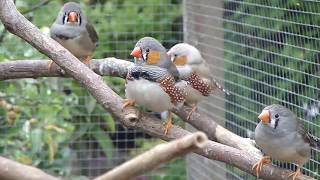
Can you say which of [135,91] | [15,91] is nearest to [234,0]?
[135,91]

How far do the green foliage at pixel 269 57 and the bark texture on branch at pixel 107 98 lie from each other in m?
0.66

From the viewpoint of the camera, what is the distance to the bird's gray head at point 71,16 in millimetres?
3887

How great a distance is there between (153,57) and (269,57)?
2.65ft

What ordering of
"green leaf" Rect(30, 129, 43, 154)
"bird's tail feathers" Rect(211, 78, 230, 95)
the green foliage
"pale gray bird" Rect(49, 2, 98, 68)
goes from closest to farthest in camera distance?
the green foliage, "pale gray bird" Rect(49, 2, 98, 68), "bird's tail feathers" Rect(211, 78, 230, 95), "green leaf" Rect(30, 129, 43, 154)

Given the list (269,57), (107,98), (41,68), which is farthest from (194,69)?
(107,98)

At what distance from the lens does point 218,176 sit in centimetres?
436

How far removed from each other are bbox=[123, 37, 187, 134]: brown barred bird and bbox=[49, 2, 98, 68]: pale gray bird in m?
0.72

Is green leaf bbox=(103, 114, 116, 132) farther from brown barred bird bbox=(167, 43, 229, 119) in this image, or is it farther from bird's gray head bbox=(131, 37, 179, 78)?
bird's gray head bbox=(131, 37, 179, 78)

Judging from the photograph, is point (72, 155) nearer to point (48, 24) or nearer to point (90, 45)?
point (48, 24)

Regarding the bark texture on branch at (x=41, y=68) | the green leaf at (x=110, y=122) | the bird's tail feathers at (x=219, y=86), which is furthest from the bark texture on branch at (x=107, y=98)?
the green leaf at (x=110, y=122)

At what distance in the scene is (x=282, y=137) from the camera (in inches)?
115

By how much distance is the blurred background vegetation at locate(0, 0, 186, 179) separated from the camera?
476cm

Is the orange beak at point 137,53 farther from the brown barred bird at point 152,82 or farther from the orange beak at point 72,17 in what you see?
the orange beak at point 72,17

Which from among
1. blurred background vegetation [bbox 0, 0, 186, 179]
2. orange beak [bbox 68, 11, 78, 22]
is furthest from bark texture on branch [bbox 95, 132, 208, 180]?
blurred background vegetation [bbox 0, 0, 186, 179]
